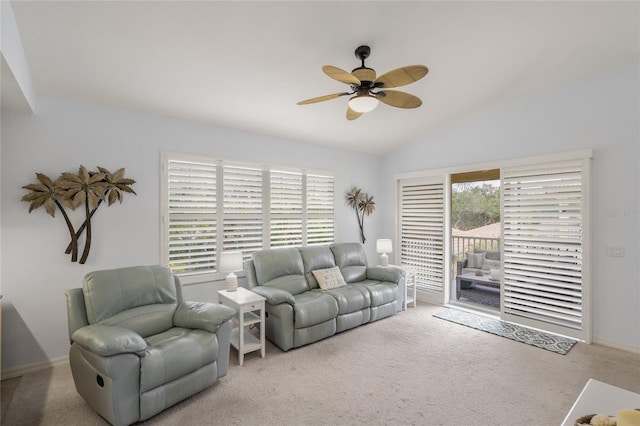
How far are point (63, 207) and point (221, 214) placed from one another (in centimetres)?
155

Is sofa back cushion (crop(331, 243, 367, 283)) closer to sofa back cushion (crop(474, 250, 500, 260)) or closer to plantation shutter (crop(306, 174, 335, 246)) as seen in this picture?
plantation shutter (crop(306, 174, 335, 246))

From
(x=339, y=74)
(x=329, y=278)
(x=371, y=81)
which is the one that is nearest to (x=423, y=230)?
(x=329, y=278)

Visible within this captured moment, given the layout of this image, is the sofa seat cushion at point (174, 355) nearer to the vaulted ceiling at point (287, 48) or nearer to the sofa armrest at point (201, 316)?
the sofa armrest at point (201, 316)

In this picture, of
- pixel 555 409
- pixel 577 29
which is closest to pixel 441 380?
pixel 555 409

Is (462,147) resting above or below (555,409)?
above

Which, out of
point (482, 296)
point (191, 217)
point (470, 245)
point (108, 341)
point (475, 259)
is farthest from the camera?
point (470, 245)

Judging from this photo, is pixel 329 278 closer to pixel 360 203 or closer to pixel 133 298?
pixel 360 203

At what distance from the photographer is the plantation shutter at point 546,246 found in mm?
3607

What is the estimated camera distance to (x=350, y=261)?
4.74 metres

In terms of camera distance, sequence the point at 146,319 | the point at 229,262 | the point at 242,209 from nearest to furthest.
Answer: the point at 146,319 → the point at 229,262 → the point at 242,209

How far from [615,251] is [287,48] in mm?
3993

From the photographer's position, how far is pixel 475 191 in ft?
20.8

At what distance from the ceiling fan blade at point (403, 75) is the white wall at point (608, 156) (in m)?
2.62

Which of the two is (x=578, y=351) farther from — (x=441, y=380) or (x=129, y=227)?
(x=129, y=227)
